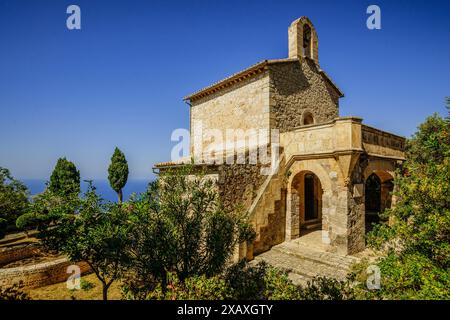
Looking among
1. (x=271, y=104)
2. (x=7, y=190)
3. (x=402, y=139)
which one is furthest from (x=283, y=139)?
(x=7, y=190)

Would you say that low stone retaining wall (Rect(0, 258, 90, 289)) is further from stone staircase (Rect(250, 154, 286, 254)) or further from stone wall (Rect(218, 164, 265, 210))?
stone staircase (Rect(250, 154, 286, 254))

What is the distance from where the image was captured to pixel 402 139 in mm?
13383

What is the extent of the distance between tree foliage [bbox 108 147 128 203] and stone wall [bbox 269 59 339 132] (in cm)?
2043

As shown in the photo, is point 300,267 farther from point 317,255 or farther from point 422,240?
point 422,240

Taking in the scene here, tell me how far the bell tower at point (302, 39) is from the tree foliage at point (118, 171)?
21421 mm

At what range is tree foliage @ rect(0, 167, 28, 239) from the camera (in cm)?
1570

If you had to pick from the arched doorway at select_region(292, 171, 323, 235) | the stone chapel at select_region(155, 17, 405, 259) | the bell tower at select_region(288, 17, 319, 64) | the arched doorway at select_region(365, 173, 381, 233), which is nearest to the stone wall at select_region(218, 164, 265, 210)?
the stone chapel at select_region(155, 17, 405, 259)

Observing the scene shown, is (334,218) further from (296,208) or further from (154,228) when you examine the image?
(154,228)

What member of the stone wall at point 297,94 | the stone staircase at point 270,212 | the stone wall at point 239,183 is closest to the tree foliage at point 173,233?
the stone wall at point 239,183

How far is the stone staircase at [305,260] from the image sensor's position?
8180 mm

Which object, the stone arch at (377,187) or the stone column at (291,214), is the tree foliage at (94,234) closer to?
the stone arch at (377,187)

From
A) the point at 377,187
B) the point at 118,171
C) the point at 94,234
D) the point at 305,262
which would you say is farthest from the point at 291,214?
the point at 118,171
